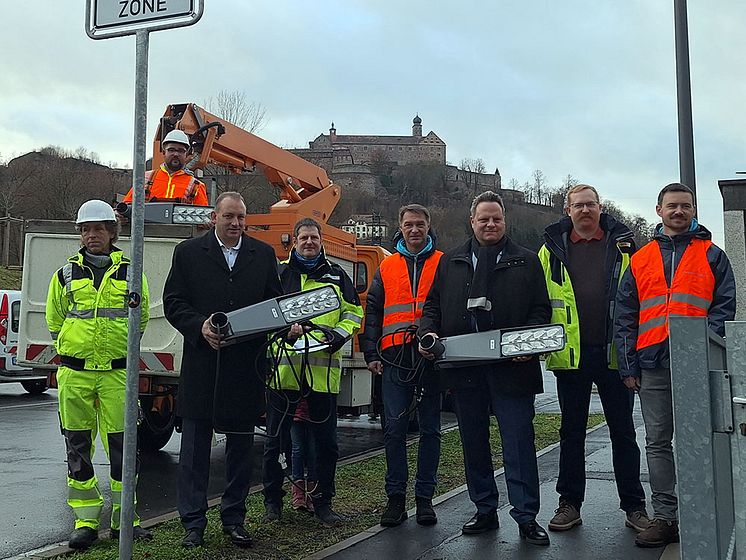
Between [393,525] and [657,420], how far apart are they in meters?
1.93

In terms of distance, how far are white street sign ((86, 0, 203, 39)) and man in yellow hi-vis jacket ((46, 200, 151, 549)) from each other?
178cm

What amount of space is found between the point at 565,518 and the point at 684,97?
556cm

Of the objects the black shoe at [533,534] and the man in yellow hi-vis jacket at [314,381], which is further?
the man in yellow hi-vis jacket at [314,381]

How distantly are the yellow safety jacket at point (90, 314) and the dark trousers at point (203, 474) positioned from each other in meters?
0.68

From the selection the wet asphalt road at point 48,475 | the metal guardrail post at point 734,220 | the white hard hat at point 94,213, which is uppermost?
the metal guardrail post at point 734,220

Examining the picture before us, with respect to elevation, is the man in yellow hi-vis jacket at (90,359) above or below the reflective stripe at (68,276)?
below

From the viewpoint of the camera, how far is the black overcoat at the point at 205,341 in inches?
216

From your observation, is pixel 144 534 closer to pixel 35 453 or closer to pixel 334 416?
pixel 334 416

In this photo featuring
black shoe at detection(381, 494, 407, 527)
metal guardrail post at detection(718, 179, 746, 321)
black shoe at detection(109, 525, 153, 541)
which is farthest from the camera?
metal guardrail post at detection(718, 179, 746, 321)

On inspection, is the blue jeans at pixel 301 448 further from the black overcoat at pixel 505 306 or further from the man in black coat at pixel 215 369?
the black overcoat at pixel 505 306

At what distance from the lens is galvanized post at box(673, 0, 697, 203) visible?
951 centimetres

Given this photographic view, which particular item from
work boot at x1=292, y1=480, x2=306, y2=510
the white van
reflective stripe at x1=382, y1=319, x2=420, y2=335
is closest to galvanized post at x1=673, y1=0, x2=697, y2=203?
reflective stripe at x1=382, y1=319, x2=420, y2=335

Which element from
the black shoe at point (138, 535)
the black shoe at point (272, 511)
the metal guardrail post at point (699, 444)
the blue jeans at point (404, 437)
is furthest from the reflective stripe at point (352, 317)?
the metal guardrail post at point (699, 444)

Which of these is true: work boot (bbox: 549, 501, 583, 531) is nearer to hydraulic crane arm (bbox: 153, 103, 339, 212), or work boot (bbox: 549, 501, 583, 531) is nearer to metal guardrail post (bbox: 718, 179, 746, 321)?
metal guardrail post (bbox: 718, 179, 746, 321)
